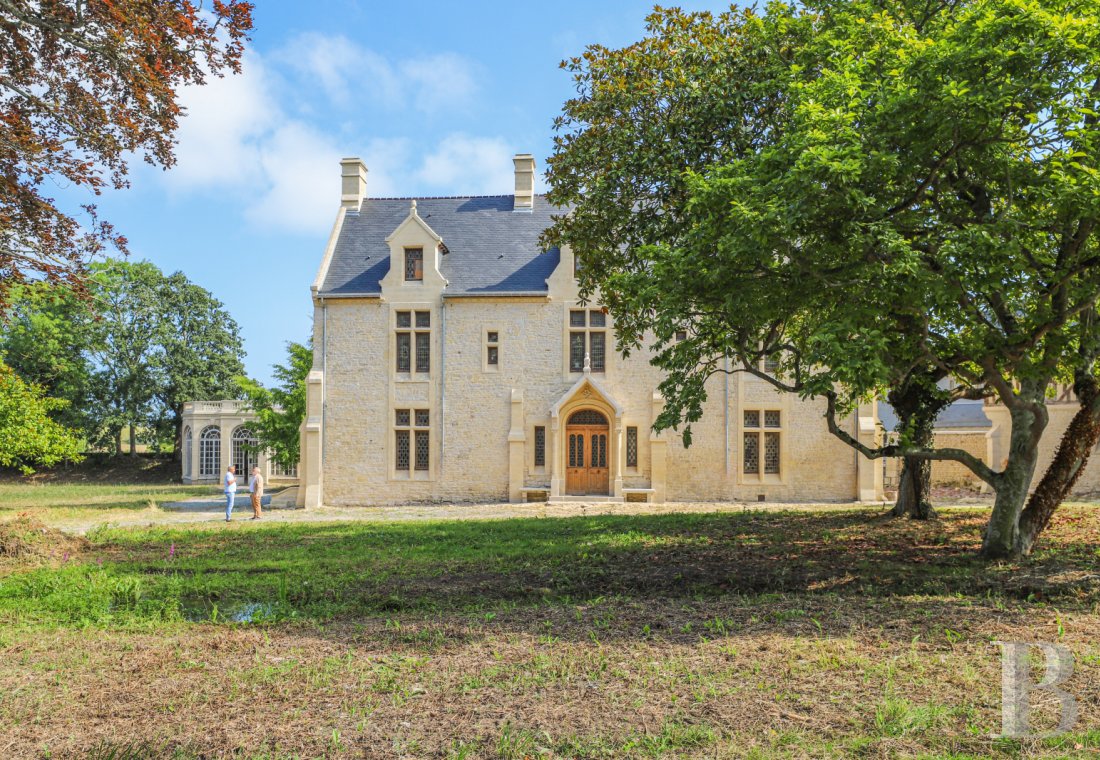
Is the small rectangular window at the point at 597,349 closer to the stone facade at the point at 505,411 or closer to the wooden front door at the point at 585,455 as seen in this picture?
the stone facade at the point at 505,411

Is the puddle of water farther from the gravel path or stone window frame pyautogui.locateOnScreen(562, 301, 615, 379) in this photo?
stone window frame pyautogui.locateOnScreen(562, 301, 615, 379)

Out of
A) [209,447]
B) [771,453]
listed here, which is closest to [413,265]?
[771,453]

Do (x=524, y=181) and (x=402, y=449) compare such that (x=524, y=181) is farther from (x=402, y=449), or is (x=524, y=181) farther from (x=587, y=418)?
(x=402, y=449)

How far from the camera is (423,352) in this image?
27250mm

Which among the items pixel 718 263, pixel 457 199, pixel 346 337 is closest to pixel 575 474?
pixel 346 337

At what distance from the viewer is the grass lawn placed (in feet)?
15.8

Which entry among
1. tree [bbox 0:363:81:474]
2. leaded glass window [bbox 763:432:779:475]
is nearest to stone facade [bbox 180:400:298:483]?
tree [bbox 0:363:81:474]

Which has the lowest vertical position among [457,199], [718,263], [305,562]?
[305,562]

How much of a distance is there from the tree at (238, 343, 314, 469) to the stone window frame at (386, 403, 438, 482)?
681cm

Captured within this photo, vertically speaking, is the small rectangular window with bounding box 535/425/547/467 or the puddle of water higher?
the small rectangular window with bounding box 535/425/547/467

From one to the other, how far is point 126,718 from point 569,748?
290 centimetres

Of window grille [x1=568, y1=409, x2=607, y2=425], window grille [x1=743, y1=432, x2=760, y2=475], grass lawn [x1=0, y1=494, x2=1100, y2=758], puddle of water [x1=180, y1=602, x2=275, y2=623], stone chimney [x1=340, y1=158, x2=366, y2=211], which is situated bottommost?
puddle of water [x1=180, y1=602, x2=275, y2=623]

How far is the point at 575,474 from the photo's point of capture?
87.3ft

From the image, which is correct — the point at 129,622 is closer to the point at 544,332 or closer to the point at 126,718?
the point at 126,718
